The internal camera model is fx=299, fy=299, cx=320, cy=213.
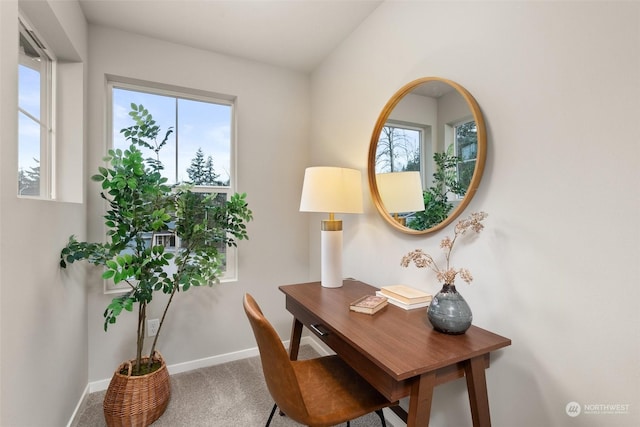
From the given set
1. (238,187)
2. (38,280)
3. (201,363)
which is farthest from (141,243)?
(201,363)

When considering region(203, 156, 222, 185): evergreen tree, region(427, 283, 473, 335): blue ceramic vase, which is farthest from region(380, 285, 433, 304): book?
region(203, 156, 222, 185): evergreen tree

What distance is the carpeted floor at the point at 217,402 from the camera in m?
1.77

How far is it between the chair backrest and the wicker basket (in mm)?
1035

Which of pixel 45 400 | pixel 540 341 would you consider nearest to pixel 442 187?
pixel 540 341

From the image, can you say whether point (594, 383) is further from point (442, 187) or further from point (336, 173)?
point (336, 173)

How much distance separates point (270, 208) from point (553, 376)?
6.90 feet

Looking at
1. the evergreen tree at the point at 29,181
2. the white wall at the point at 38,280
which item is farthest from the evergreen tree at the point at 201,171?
the evergreen tree at the point at 29,181

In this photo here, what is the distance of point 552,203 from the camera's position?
3.39 feet

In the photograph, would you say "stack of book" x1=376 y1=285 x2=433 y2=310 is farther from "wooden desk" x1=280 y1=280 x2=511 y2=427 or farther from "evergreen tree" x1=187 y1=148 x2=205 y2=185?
"evergreen tree" x1=187 y1=148 x2=205 y2=185

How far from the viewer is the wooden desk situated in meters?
0.95

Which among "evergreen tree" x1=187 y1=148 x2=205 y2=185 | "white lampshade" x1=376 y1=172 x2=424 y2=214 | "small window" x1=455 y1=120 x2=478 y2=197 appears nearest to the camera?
"small window" x1=455 y1=120 x2=478 y2=197

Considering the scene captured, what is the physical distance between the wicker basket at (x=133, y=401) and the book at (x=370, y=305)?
131 cm

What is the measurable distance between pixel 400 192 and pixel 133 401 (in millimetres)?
1905

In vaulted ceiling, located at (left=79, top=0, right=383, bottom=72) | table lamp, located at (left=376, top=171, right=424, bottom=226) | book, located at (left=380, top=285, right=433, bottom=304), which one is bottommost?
book, located at (left=380, top=285, right=433, bottom=304)
